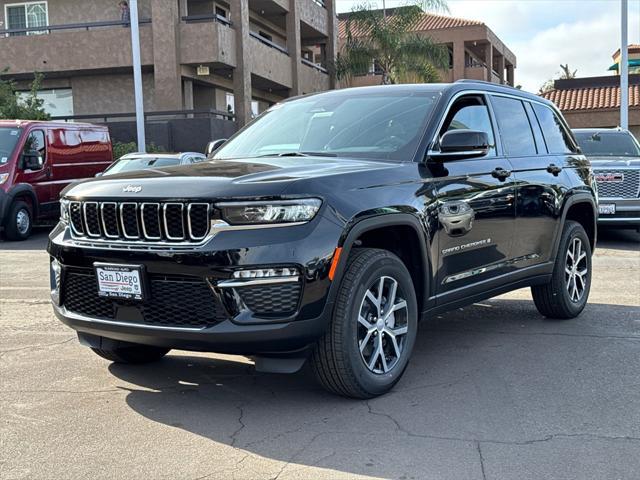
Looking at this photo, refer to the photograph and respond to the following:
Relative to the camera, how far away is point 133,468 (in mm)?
3549

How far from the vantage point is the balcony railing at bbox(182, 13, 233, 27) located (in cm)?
2286

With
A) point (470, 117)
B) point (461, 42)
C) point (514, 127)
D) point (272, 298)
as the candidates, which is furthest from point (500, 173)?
point (461, 42)

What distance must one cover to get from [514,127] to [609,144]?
8.69 metres

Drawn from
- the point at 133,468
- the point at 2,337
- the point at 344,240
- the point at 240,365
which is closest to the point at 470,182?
the point at 344,240

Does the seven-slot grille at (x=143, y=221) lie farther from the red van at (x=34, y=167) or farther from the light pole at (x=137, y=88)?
the light pole at (x=137, y=88)

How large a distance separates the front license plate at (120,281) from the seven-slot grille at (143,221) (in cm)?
17

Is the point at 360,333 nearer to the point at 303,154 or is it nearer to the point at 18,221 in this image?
the point at 303,154

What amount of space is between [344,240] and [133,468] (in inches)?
62.5

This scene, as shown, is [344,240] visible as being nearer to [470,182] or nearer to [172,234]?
[172,234]

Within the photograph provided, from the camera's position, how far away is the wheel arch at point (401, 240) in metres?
4.21

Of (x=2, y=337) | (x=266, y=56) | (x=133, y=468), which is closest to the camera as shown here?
(x=133, y=468)

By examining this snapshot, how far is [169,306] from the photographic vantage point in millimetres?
4020

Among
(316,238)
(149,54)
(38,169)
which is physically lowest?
(316,238)

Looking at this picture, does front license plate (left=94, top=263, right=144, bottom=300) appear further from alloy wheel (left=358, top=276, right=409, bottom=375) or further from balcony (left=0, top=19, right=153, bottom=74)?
balcony (left=0, top=19, right=153, bottom=74)
